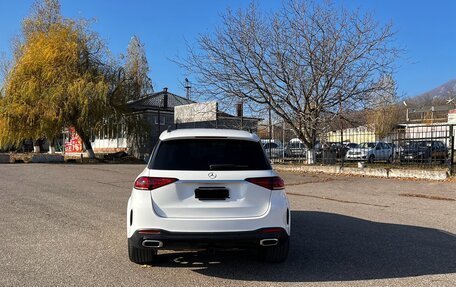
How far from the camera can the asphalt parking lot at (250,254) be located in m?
5.12

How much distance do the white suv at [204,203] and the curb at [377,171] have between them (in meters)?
13.7

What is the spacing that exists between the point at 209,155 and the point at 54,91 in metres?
28.8

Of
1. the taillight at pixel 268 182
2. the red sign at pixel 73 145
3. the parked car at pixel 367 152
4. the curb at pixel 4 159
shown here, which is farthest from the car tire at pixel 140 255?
the red sign at pixel 73 145

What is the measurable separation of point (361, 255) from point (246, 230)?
2.15m

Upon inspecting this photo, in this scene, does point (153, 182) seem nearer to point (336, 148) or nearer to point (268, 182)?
point (268, 182)

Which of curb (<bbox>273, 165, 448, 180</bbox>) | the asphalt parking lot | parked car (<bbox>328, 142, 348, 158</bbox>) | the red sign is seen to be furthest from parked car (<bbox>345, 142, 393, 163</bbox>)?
the red sign

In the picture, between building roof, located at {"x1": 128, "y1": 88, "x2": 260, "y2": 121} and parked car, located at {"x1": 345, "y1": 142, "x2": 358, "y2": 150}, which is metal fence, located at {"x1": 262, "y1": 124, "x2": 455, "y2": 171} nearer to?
parked car, located at {"x1": 345, "y1": 142, "x2": 358, "y2": 150}

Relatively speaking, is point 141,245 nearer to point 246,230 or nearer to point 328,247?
point 246,230

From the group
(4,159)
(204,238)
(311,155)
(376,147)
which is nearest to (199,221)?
(204,238)

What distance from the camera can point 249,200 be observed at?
5078 millimetres

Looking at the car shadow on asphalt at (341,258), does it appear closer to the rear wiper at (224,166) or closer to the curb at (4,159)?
the rear wiper at (224,166)

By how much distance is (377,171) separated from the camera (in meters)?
18.8

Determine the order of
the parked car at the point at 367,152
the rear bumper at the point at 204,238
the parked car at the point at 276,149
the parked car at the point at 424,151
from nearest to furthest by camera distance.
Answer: the rear bumper at the point at 204,238 < the parked car at the point at 424,151 < the parked car at the point at 276,149 < the parked car at the point at 367,152

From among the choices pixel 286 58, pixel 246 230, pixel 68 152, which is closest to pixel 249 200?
pixel 246 230
